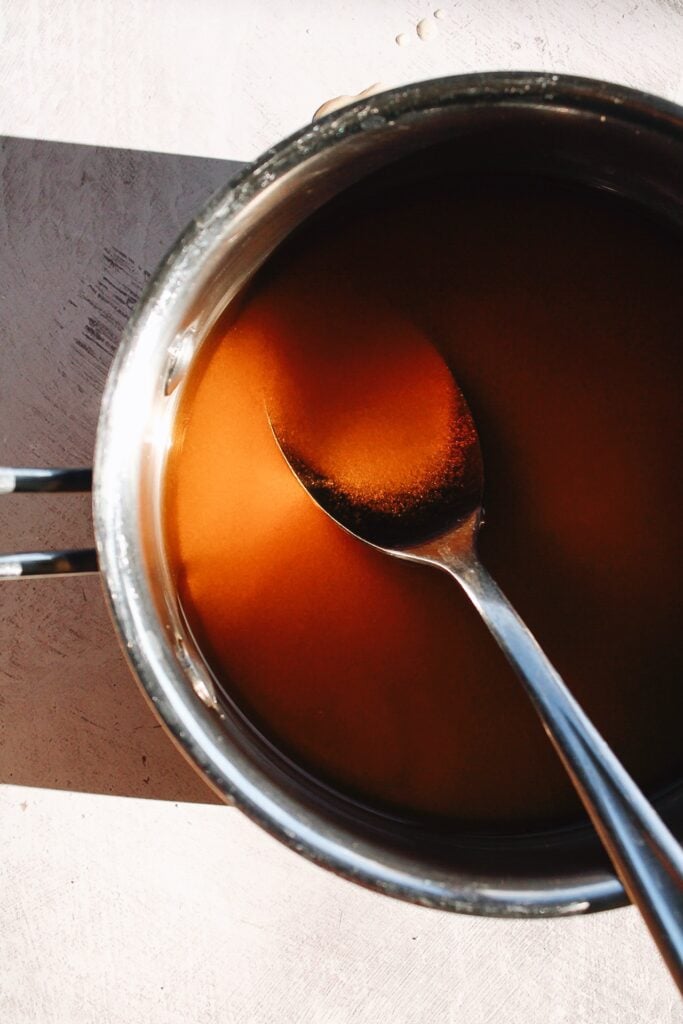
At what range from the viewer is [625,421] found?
0.51 metres

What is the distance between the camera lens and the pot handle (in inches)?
16.9

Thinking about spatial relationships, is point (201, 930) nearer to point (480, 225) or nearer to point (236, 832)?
point (236, 832)

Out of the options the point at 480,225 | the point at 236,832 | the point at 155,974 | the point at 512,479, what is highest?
the point at 480,225

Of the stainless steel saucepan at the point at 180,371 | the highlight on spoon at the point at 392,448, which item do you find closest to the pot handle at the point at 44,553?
the stainless steel saucepan at the point at 180,371

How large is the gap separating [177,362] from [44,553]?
0.13 m

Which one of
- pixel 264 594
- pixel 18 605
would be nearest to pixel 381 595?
pixel 264 594

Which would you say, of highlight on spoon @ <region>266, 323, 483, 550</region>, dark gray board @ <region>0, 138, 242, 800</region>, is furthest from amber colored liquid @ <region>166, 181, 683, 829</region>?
dark gray board @ <region>0, 138, 242, 800</region>

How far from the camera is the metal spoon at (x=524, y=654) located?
0.36 metres

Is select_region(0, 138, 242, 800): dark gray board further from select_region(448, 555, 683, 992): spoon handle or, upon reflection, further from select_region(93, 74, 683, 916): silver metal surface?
select_region(448, 555, 683, 992): spoon handle

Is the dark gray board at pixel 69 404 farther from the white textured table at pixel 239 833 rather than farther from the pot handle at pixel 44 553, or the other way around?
the pot handle at pixel 44 553

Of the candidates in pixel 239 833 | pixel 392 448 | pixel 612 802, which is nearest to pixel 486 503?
pixel 392 448

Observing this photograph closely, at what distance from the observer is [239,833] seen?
602 millimetres

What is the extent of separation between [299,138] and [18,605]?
0.40 m

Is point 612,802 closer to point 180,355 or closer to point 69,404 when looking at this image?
point 180,355
